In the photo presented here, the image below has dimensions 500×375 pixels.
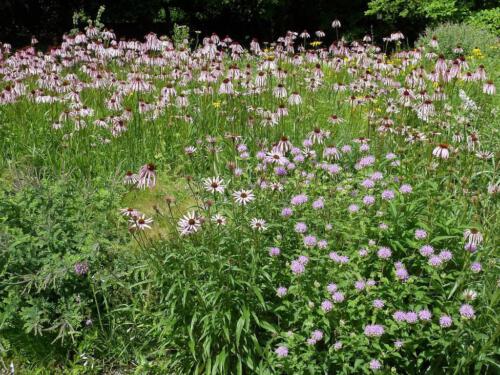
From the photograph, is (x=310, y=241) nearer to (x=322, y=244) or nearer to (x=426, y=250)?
(x=322, y=244)

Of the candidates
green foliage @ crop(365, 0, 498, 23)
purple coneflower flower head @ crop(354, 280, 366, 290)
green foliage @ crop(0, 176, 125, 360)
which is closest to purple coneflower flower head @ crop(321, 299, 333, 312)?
purple coneflower flower head @ crop(354, 280, 366, 290)

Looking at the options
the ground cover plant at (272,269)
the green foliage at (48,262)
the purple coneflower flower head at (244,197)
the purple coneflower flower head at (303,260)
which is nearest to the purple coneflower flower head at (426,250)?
the ground cover plant at (272,269)

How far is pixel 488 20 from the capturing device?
35.8 feet

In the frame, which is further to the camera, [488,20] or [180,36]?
[488,20]

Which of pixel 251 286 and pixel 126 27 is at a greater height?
pixel 251 286

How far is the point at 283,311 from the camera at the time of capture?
2574 mm

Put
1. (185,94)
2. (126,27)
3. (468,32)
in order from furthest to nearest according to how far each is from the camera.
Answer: (126,27) → (468,32) → (185,94)

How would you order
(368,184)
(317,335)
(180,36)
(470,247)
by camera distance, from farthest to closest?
(180,36)
(368,184)
(470,247)
(317,335)

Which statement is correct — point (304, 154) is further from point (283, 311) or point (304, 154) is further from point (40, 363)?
point (40, 363)

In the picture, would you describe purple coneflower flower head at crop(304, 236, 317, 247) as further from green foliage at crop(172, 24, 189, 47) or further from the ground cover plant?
green foliage at crop(172, 24, 189, 47)

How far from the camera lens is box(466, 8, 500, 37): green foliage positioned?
1056cm

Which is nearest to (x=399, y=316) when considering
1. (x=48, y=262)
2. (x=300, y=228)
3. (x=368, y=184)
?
(x=300, y=228)

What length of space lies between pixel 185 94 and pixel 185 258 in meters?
2.31

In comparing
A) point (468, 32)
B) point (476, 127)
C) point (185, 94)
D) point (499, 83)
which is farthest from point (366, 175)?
point (468, 32)
